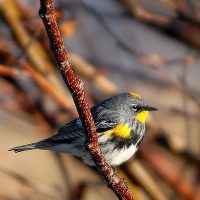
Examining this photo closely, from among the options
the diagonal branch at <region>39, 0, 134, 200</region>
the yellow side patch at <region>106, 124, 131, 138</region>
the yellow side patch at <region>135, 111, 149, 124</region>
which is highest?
the yellow side patch at <region>135, 111, 149, 124</region>

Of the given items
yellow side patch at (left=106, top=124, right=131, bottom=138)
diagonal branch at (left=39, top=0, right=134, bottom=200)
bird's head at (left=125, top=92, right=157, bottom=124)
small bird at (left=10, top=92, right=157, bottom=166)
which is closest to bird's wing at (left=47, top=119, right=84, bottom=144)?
small bird at (left=10, top=92, right=157, bottom=166)

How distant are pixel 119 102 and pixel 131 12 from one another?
28.4 inches

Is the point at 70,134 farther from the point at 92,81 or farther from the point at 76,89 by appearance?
the point at 76,89

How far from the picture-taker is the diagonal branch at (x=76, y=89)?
85.9 inches

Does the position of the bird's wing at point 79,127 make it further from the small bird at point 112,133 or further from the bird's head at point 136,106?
the bird's head at point 136,106

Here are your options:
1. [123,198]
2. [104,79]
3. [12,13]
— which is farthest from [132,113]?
[123,198]

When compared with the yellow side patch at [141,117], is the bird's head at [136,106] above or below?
above

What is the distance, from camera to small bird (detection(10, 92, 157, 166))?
400cm

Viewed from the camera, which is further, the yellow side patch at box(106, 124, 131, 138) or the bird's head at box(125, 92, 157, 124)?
the bird's head at box(125, 92, 157, 124)

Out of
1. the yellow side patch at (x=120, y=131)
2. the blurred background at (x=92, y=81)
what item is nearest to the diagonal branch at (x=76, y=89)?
the yellow side patch at (x=120, y=131)

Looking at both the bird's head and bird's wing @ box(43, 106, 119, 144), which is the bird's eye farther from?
bird's wing @ box(43, 106, 119, 144)

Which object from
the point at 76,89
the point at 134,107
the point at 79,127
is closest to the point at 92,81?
the point at 134,107

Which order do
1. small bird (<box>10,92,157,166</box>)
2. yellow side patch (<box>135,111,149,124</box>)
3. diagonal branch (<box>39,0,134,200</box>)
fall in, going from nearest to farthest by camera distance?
diagonal branch (<box>39,0,134,200</box>)
small bird (<box>10,92,157,166</box>)
yellow side patch (<box>135,111,149,124</box>)

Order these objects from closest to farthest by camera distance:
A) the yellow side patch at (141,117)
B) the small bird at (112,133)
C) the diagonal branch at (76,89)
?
the diagonal branch at (76,89) < the small bird at (112,133) < the yellow side patch at (141,117)
